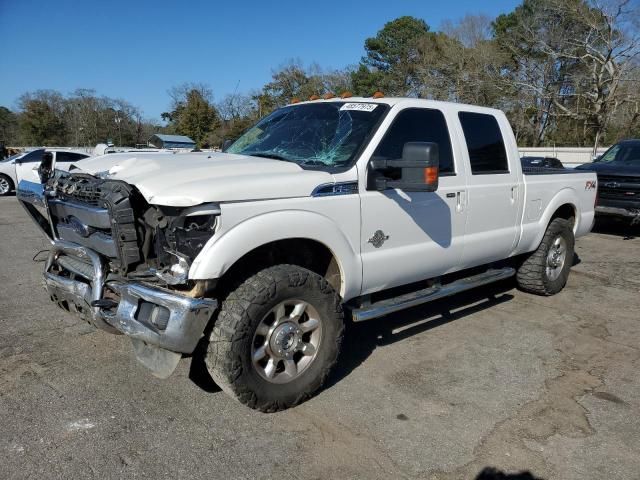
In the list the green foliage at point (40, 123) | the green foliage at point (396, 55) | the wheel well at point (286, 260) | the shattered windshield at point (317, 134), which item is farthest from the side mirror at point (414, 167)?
the green foliage at point (40, 123)

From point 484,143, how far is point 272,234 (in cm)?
268

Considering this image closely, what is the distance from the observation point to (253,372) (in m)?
3.25

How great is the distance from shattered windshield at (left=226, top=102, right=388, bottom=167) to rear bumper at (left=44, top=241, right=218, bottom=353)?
56.9 inches

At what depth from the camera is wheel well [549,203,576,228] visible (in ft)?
20.3

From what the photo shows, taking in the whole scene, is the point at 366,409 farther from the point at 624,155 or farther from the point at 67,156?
the point at 67,156

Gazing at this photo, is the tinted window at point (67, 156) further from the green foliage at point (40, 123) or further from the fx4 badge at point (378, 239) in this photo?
the green foliage at point (40, 123)

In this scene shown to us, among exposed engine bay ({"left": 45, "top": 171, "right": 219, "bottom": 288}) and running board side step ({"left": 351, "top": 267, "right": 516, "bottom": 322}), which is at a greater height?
exposed engine bay ({"left": 45, "top": 171, "right": 219, "bottom": 288})

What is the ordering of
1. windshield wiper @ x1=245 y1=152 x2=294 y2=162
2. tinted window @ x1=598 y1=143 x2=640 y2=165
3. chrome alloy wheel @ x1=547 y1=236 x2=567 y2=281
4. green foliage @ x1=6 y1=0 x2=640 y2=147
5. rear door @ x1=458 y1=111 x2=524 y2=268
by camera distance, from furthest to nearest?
green foliage @ x1=6 y1=0 x2=640 y2=147, tinted window @ x1=598 y1=143 x2=640 y2=165, chrome alloy wheel @ x1=547 y1=236 x2=567 y2=281, rear door @ x1=458 y1=111 x2=524 y2=268, windshield wiper @ x1=245 y1=152 x2=294 y2=162

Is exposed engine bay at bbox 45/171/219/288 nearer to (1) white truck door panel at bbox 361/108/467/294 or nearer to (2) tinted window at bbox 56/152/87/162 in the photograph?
(1) white truck door panel at bbox 361/108/467/294

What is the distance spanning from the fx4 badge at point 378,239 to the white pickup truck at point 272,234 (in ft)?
0.04

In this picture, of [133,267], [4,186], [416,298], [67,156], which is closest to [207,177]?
[133,267]

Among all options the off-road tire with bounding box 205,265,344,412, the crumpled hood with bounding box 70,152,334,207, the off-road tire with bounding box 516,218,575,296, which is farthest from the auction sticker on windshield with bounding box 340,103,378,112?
the off-road tire with bounding box 516,218,575,296

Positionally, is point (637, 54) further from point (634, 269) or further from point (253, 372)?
point (253, 372)

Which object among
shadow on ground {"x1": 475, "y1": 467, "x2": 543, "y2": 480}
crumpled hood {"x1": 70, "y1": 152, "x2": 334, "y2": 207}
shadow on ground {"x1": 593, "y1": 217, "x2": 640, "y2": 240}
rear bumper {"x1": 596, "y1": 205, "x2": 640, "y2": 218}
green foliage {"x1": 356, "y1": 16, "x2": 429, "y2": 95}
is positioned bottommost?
shadow on ground {"x1": 593, "y1": 217, "x2": 640, "y2": 240}
